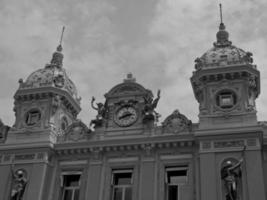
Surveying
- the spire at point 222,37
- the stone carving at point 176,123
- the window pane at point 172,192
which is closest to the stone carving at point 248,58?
the spire at point 222,37

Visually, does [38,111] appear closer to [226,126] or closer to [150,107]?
Result: [150,107]

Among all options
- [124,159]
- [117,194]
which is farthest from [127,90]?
[117,194]

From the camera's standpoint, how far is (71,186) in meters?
25.4

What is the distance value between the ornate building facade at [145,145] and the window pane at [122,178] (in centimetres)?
6

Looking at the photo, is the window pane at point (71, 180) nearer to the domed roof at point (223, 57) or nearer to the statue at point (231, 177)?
the statue at point (231, 177)

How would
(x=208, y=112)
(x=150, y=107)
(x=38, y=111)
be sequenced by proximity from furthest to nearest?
(x=38, y=111) → (x=150, y=107) → (x=208, y=112)

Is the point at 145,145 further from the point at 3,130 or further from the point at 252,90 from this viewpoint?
the point at 3,130

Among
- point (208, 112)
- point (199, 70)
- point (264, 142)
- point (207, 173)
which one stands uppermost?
point (199, 70)

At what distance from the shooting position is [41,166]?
2538cm

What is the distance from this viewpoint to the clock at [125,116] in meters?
25.9

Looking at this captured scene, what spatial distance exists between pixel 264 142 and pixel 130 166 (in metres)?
7.47

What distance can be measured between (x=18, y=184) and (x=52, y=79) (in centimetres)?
737

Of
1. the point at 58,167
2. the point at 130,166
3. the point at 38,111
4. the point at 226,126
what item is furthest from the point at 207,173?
the point at 38,111

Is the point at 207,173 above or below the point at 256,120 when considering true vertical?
below
